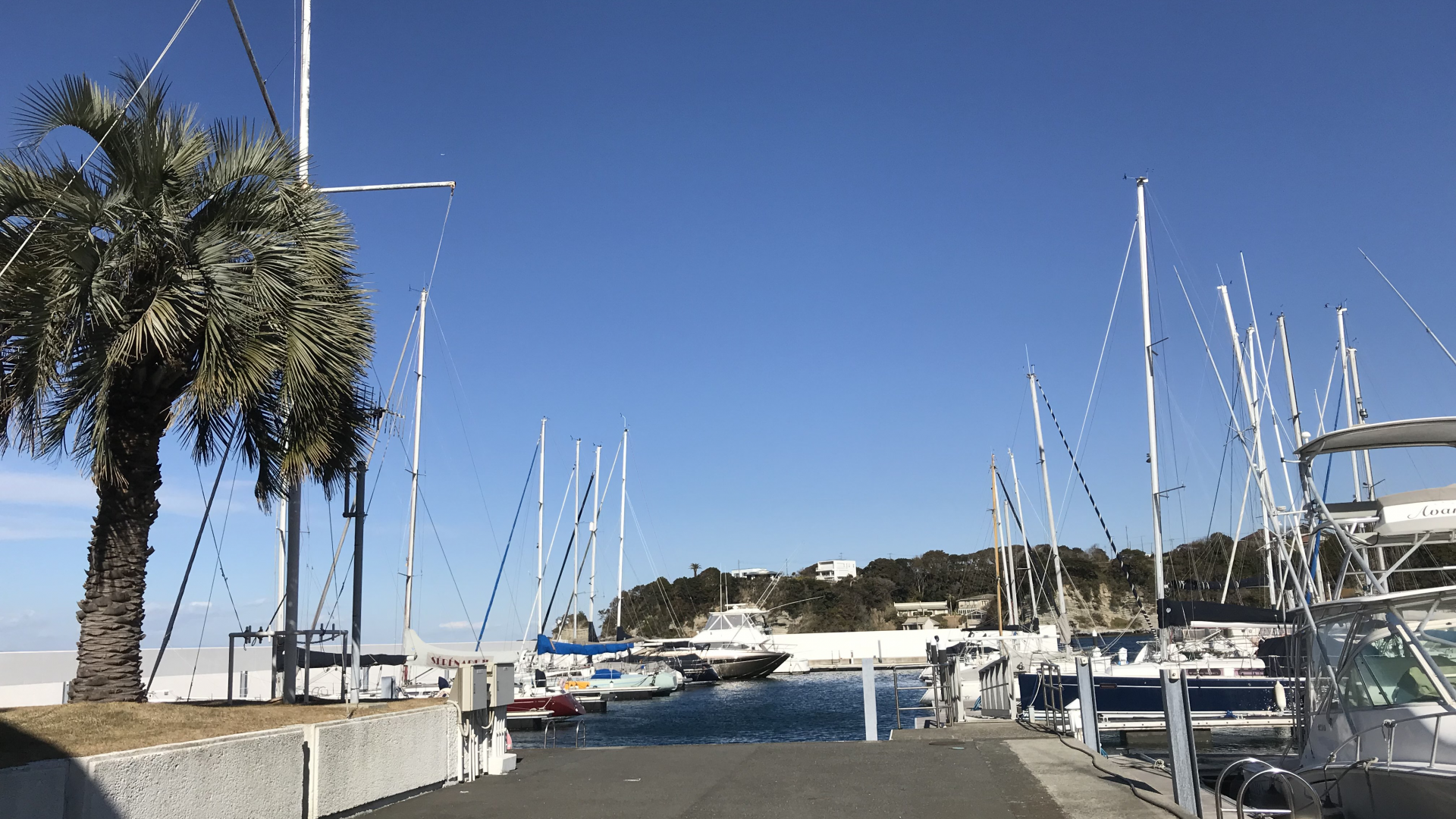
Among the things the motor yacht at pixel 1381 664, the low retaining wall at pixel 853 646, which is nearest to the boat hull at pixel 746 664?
the low retaining wall at pixel 853 646

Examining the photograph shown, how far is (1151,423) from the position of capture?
32969 mm

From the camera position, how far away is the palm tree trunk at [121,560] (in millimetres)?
11039

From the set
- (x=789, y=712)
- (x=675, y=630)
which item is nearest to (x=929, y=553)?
(x=675, y=630)

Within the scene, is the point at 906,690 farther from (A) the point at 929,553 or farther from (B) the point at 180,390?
(A) the point at 929,553

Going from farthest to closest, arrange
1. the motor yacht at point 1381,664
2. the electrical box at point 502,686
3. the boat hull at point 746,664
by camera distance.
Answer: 1. the boat hull at point 746,664
2. the electrical box at point 502,686
3. the motor yacht at point 1381,664

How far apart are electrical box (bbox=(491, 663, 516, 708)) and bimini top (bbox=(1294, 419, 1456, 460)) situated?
36.6 feet

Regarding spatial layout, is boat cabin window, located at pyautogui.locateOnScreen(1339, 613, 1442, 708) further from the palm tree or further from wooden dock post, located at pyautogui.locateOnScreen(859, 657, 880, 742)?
the palm tree

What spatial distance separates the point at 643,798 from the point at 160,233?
27.8 feet

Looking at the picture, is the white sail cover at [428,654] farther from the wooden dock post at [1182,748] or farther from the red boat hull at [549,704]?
the wooden dock post at [1182,748]

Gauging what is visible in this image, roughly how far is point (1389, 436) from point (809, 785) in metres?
8.74

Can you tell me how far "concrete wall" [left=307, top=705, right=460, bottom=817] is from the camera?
381 inches

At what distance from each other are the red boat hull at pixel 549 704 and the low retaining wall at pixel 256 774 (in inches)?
1317

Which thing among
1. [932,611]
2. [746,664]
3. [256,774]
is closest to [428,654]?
[256,774]

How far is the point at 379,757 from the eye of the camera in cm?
1084
